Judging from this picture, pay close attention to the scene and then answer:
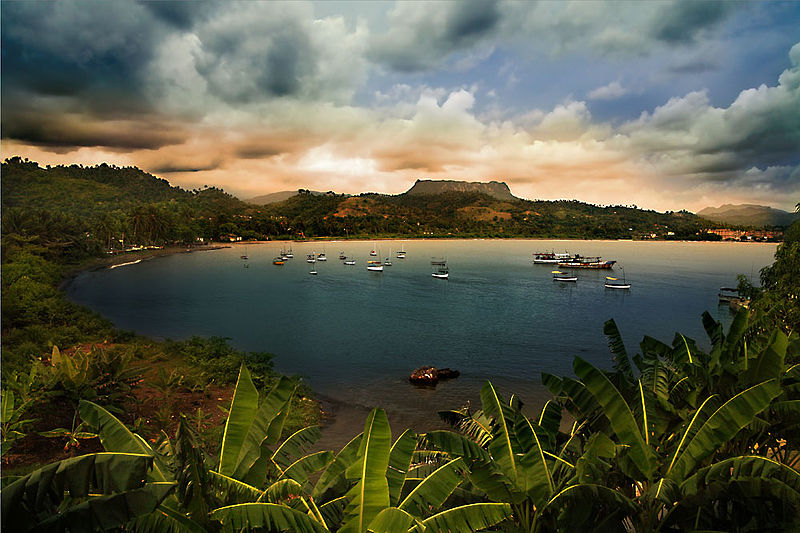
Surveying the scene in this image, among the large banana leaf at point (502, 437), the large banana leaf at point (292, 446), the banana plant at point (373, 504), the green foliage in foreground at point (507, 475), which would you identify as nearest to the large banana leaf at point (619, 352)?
the green foliage in foreground at point (507, 475)

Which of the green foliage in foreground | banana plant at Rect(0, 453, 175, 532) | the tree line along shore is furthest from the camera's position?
the green foliage in foreground

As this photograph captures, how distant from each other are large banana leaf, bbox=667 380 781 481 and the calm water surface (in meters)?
15.3

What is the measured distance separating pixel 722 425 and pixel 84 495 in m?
6.68

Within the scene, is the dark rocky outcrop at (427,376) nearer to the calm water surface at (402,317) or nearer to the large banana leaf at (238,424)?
the calm water surface at (402,317)

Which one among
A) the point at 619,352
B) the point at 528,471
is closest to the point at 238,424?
the point at 528,471

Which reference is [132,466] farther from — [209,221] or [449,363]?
[209,221]

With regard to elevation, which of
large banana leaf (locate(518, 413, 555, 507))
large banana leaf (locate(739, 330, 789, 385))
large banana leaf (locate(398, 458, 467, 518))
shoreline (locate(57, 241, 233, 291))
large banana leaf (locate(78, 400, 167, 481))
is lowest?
shoreline (locate(57, 241, 233, 291))

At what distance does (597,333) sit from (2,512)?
45.6 meters

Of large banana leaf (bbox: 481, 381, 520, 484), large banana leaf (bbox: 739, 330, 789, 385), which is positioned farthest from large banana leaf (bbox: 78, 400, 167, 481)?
large banana leaf (bbox: 739, 330, 789, 385)

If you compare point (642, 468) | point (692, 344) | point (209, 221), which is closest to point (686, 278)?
point (692, 344)

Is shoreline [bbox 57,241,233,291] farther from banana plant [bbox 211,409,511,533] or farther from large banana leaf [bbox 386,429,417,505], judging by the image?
large banana leaf [bbox 386,429,417,505]

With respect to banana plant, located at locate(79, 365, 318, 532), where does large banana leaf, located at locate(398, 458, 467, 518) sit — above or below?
below

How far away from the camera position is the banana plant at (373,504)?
→ 4004 mm

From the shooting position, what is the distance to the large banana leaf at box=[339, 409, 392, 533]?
4219 mm
